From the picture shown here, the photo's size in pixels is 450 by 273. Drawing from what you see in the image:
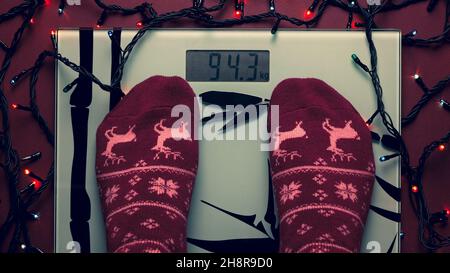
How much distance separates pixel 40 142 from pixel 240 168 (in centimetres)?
34

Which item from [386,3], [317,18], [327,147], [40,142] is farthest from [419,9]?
[40,142]

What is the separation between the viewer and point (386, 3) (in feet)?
3.05

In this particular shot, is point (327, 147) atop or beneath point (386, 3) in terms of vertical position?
beneath

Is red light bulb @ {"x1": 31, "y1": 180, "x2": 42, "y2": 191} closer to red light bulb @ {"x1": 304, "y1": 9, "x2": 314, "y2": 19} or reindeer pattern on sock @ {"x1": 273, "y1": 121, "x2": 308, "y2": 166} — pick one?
reindeer pattern on sock @ {"x1": 273, "y1": 121, "x2": 308, "y2": 166}

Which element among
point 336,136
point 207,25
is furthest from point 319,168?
point 207,25

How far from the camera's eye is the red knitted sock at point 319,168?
906 millimetres

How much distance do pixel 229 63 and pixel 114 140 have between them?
233 millimetres

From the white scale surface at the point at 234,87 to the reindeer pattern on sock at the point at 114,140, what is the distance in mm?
32

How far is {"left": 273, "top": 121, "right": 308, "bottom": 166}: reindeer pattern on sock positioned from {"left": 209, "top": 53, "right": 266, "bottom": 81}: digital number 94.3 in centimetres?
12

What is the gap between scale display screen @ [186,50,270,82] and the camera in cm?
89

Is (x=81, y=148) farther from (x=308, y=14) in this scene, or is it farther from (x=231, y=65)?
(x=308, y=14)

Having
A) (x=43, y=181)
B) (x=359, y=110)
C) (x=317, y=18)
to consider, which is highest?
(x=317, y=18)

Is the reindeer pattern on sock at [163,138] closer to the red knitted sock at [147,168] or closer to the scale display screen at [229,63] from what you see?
the red knitted sock at [147,168]

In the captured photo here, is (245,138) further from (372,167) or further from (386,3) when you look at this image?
(386,3)
